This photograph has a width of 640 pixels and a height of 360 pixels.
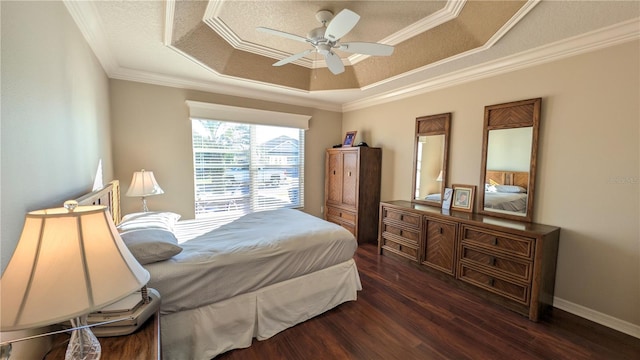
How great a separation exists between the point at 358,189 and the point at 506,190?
1.90m

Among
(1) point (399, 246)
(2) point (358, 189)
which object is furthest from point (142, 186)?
(1) point (399, 246)

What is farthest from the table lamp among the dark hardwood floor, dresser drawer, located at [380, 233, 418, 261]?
dresser drawer, located at [380, 233, 418, 261]

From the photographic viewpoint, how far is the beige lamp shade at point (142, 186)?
107 inches

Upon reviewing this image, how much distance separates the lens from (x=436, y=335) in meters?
2.04

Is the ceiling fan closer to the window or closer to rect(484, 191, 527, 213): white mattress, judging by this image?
rect(484, 191, 527, 213): white mattress

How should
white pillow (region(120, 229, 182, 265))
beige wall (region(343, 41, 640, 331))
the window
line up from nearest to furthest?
white pillow (region(120, 229, 182, 265)) < beige wall (region(343, 41, 640, 331)) < the window

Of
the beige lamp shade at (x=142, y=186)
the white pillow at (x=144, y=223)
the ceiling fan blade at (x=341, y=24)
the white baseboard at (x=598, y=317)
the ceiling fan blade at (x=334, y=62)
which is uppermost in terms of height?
the ceiling fan blade at (x=341, y=24)

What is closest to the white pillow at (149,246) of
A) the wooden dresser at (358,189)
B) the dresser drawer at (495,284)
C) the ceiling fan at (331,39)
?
the ceiling fan at (331,39)

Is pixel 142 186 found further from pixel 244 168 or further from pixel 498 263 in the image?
pixel 498 263

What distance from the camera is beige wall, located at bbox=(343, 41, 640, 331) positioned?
6.67 feet

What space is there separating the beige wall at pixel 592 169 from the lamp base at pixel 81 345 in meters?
3.40

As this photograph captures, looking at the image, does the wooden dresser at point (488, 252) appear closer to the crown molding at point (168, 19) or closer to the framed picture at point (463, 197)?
the framed picture at point (463, 197)

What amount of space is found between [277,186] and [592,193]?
12.5 ft

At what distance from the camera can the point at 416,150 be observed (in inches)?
143
